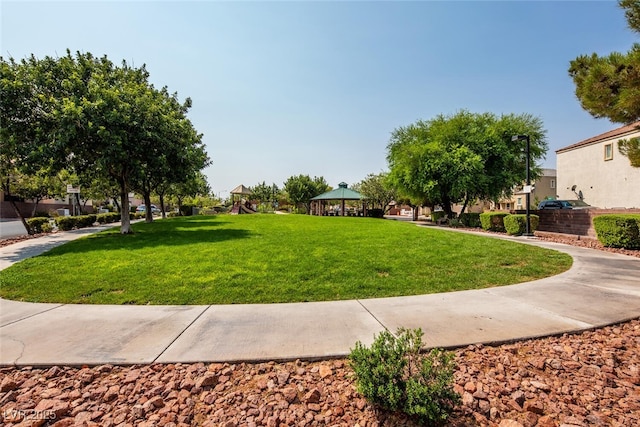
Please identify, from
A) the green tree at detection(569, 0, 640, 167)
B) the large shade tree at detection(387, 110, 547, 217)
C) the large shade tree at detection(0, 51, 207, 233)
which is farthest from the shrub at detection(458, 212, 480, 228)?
the large shade tree at detection(0, 51, 207, 233)

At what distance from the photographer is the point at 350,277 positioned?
563 centimetres

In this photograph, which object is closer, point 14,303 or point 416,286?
point 14,303

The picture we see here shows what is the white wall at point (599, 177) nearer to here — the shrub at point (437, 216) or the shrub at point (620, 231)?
the shrub at point (437, 216)

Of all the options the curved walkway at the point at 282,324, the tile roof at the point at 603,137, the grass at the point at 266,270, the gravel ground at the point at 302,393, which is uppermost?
the tile roof at the point at 603,137

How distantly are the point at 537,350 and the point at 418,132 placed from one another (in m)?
23.8

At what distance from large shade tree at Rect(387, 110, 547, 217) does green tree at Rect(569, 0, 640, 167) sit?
13675 mm

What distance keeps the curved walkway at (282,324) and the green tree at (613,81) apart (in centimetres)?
342

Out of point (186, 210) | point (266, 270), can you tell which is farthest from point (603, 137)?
point (186, 210)

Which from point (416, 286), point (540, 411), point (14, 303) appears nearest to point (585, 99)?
point (416, 286)

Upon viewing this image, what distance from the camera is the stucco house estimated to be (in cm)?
2017

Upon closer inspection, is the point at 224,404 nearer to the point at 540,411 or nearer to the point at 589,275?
the point at 540,411

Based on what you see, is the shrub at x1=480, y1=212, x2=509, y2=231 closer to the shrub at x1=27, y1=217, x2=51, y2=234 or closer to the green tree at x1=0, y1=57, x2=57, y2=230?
the green tree at x1=0, y1=57, x2=57, y2=230

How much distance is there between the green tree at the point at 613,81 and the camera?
5.14m

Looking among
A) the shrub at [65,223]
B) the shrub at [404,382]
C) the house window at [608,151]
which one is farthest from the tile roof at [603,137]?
the shrub at [65,223]
